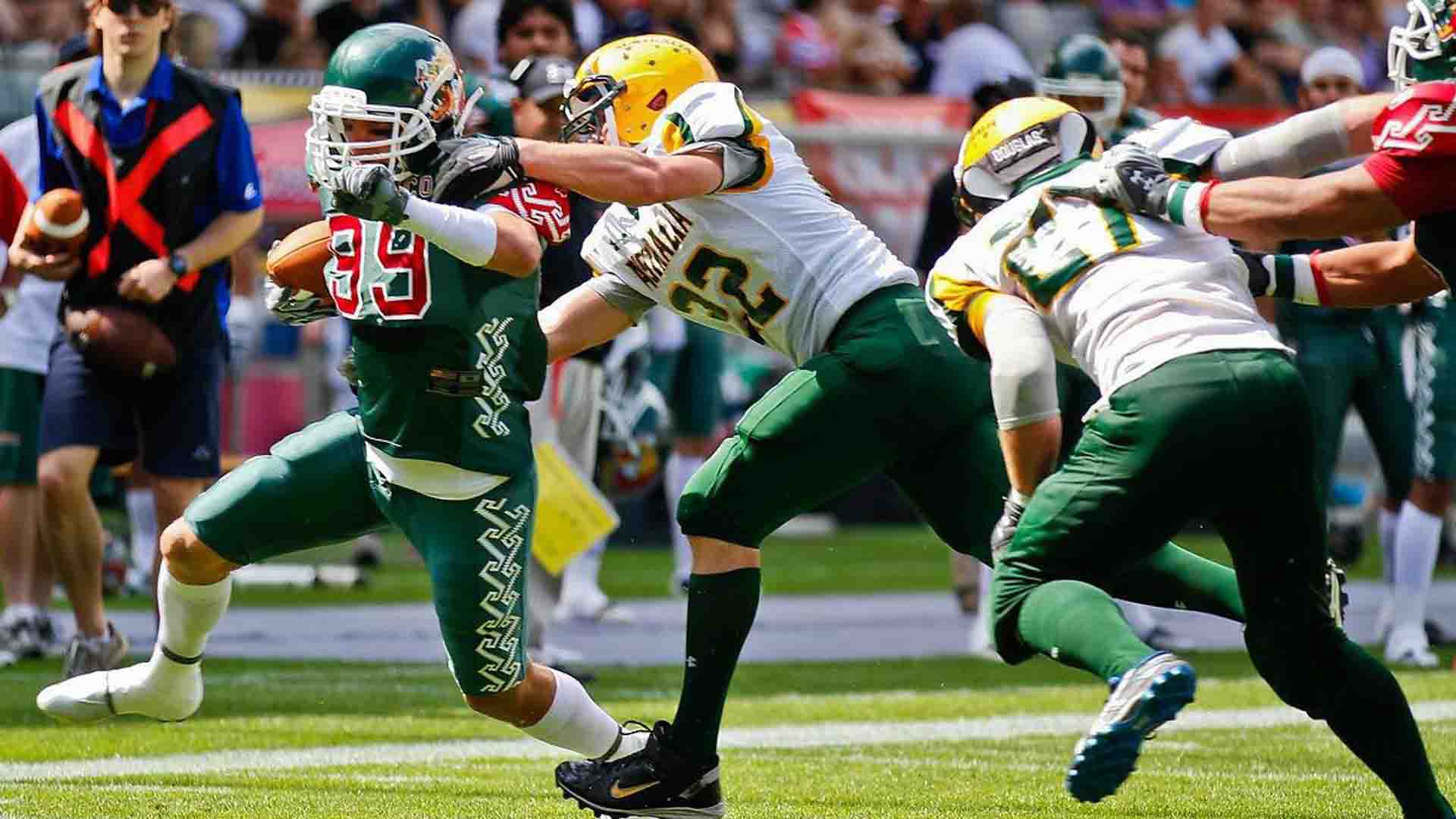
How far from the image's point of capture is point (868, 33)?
52.8 feet

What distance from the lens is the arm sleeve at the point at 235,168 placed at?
7598 millimetres

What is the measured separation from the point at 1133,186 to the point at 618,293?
5.01ft

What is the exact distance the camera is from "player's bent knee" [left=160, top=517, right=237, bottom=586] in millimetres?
4949

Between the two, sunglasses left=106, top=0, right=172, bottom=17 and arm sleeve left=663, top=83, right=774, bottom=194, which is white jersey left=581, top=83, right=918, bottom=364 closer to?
arm sleeve left=663, top=83, right=774, bottom=194

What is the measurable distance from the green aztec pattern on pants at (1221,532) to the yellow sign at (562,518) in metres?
3.51

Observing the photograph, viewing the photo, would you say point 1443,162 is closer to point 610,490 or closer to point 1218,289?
point 1218,289

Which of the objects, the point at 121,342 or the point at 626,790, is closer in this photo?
the point at 626,790

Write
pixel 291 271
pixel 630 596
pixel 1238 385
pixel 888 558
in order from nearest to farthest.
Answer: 1. pixel 1238 385
2. pixel 291 271
3. pixel 630 596
4. pixel 888 558

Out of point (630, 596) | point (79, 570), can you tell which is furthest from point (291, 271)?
point (630, 596)

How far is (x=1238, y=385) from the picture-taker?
13.6 ft

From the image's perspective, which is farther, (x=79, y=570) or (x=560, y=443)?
(x=560, y=443)

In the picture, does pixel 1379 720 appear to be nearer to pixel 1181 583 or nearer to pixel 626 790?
pixel 1181 583

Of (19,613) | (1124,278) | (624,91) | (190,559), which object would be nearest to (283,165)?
(19,613)

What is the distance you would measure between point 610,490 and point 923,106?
4.35 meters
